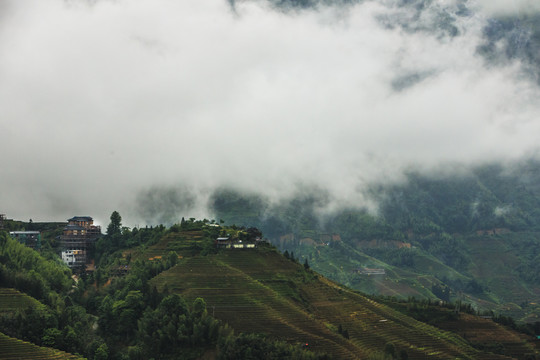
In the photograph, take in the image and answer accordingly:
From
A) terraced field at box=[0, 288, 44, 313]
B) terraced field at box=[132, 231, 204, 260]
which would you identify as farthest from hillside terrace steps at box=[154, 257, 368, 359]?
terraced field at box=[0, 288, 44, 313]

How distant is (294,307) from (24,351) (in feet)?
169

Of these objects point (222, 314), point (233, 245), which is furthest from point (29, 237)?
point (222, 314)

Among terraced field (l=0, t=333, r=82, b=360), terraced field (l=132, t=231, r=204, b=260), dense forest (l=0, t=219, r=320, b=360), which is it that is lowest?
terraced field (l=0, t=333, r=82, b=360)

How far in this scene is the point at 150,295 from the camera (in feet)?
391

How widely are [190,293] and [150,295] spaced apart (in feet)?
25.0

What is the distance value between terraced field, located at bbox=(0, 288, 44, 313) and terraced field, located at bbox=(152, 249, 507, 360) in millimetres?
25019

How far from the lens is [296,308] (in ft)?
394

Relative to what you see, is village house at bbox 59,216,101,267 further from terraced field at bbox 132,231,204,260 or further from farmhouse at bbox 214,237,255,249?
farmhouse at bbox 214,237,255,249

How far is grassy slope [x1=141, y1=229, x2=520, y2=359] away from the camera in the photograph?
4328 inches

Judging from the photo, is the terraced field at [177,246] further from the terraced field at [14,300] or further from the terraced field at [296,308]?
the terraced field at [14,300]

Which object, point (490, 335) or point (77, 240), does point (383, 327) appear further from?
point (77, 240)

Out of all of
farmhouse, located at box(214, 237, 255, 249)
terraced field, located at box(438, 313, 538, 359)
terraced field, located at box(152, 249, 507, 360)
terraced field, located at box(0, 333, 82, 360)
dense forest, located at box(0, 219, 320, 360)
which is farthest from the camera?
farmhouse, located at box(214, 237, 255, 249)

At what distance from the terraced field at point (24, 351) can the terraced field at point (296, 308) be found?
103ft

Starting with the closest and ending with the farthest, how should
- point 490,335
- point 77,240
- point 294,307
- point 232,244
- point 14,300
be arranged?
point 14,300, point 294,307, point 490,335, point 232,244, point 77,240
